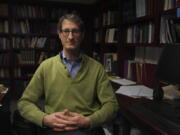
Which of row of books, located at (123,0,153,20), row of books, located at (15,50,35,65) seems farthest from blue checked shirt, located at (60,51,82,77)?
row of books, located at (15,50,35,65)

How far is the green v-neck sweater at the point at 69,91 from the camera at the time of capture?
1459mm

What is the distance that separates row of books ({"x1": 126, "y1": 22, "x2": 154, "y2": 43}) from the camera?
2.41 meters

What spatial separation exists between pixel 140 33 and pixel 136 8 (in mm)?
323

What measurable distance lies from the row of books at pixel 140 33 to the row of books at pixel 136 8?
5.1 inches

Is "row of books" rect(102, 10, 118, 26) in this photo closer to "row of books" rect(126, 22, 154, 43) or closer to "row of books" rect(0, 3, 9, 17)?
"row of books" rect(126, 22, 154, 43)

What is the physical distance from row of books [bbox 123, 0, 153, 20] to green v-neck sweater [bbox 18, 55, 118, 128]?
4.10 feet

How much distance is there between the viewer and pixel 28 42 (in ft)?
13.8

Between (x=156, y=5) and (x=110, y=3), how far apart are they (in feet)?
4.54

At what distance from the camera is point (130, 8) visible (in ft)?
9.22

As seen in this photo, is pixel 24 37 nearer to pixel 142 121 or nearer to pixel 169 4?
pixel 169 4

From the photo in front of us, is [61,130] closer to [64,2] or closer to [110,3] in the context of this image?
[110,3]

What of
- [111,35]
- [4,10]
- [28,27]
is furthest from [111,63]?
[4,10]

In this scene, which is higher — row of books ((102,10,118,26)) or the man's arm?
row of books ((102,10,118,26))

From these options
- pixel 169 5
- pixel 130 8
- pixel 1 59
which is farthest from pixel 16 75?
pixel 169 5
